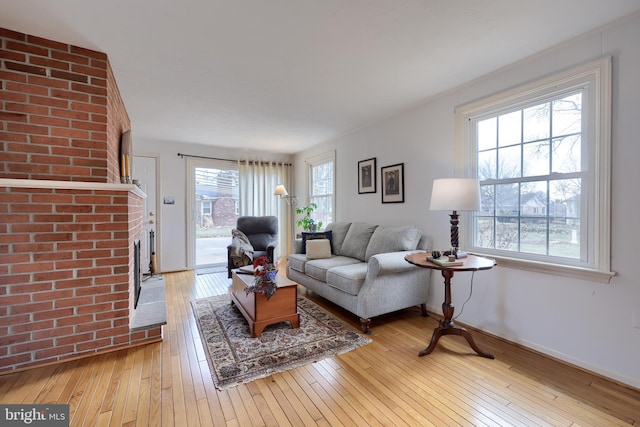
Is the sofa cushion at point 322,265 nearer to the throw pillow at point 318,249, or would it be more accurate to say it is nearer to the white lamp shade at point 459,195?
the throw pillow at point 318,249

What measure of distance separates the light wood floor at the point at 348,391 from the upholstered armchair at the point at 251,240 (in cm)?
188

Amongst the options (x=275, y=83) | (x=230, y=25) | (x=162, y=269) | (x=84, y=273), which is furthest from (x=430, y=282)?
(x=162, y=269)

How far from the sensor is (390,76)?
8.08ft

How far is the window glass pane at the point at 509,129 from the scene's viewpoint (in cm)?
235

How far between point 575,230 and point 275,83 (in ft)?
8.88

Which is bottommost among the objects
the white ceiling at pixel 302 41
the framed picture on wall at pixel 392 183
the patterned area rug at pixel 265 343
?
the patterned area rug at pixel 265 343

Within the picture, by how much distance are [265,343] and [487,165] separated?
251cm

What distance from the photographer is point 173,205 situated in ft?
15.8

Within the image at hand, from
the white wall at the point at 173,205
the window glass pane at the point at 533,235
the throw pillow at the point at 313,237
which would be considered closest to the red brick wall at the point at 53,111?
the throw pillow at the point at 313,237

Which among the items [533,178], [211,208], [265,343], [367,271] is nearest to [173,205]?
[211,208]

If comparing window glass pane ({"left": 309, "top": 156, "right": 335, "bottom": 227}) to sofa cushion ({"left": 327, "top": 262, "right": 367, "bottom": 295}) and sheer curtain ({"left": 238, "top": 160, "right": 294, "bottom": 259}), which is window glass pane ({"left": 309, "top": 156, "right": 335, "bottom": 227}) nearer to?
sheer curtain ({"left": 238, "top": 160, "right": 294, "bottom": 259})

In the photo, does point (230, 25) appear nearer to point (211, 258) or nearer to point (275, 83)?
point (275, 83)

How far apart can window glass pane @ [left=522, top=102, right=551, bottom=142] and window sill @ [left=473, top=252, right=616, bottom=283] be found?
0.99 metres

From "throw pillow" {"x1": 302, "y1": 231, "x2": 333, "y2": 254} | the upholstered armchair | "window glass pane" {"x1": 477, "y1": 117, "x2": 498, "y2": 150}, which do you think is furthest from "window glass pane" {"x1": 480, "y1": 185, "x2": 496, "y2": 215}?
the upholstered armchair
